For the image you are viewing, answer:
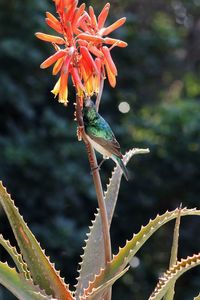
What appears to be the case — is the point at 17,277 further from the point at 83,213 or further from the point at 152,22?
the point at 152,22

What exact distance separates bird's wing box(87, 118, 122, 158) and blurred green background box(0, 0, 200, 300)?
3.23m

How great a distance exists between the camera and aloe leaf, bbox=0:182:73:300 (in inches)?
63.7

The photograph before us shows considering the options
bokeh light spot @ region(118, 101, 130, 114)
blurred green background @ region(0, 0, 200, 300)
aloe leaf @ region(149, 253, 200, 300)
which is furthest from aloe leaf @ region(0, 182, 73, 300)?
bokeh light spot @ region(118, 101, 130, 114)

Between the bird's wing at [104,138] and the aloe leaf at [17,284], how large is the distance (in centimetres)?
30

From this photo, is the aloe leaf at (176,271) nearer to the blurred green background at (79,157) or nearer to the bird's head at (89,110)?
the bird's head at (89,110)

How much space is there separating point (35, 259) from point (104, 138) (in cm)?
28

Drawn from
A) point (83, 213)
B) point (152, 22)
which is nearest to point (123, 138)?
point (83, 213)

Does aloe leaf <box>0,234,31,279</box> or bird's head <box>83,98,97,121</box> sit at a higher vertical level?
bird's head <box>83,98,97,121</box>

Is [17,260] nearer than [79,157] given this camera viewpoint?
Yes

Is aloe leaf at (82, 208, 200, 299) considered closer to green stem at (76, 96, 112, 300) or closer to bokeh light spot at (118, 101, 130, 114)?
green stem at (76, 96, 112, 300)

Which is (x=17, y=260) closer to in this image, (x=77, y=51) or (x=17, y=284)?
(x=17, y=284)

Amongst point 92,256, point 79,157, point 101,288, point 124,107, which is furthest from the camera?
point 124,107

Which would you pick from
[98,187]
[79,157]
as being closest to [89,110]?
[98,187]

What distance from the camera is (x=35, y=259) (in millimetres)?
1635
